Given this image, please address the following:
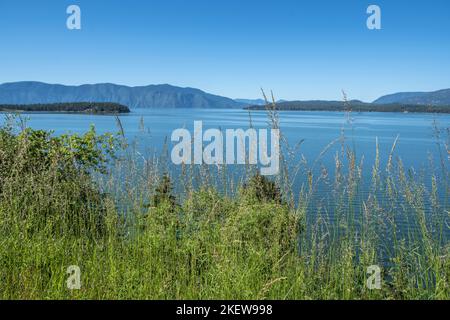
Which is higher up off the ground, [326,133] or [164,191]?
[164,191]

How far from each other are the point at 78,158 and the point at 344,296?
7.34 meters

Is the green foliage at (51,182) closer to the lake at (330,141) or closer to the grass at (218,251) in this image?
the grass at (218,251)

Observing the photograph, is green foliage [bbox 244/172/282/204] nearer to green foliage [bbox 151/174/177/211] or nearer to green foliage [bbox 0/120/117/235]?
green foliage [bbox 151/174/177/211]

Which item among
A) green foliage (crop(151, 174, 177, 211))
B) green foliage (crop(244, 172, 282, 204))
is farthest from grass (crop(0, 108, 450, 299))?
green foliage (crop(151, 174, 177, 211))

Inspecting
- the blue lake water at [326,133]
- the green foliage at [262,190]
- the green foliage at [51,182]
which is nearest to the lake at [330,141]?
the blue lake water at [326,133]

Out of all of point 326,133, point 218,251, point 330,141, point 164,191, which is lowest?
point 330,141

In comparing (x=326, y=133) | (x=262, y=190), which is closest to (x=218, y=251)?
(x=262, y=190)

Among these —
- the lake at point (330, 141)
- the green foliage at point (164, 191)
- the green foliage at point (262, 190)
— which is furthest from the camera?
the green foliage at point (164, 191)

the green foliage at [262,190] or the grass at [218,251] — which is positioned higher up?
the green foliage at [262,190]

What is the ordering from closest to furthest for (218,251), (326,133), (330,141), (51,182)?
(218,251) < (51,182) < (330,141) < (326,133)

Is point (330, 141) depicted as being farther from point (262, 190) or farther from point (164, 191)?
point (262, 190)

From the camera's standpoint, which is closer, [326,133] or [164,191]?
[164,191]
